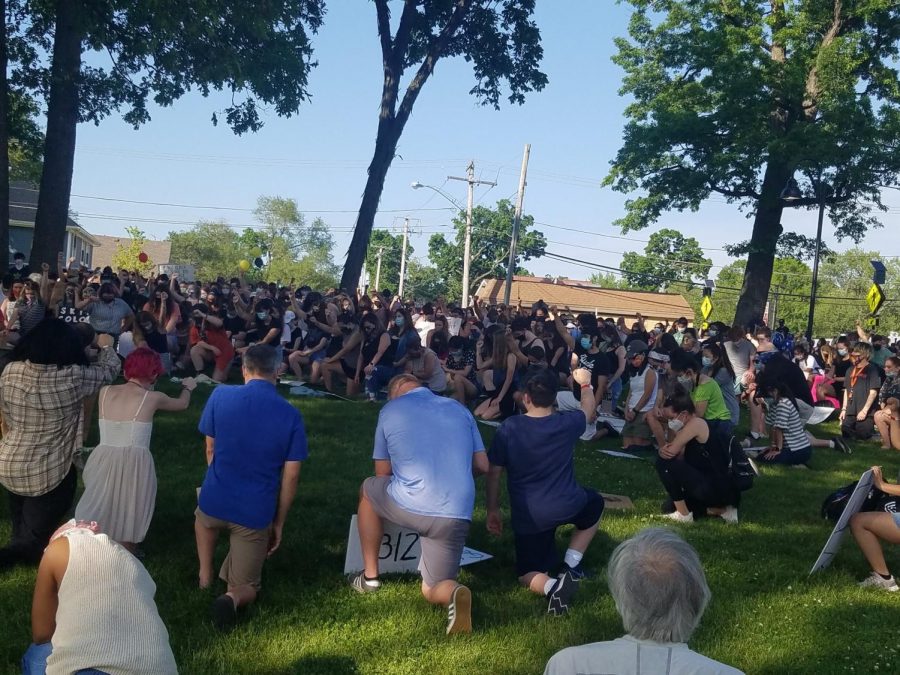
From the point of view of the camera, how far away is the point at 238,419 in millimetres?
5230

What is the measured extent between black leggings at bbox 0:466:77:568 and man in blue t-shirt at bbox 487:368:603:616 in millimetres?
2925

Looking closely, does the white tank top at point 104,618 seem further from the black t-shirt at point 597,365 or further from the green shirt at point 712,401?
the black t-shirt at point 597,365

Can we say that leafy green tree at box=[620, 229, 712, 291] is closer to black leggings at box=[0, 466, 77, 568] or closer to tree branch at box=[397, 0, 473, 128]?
tree branch at box=[397, 0, 473, 128]

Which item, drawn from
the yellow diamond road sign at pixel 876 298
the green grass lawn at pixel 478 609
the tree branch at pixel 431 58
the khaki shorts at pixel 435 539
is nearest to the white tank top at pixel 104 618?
the green grass lawn at pixel 478 609

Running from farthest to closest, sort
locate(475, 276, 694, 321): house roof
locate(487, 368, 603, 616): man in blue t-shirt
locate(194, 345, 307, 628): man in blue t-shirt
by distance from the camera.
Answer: locate(475, 276, 694, 321): house roof → locate(487, 368, 603, 616): man in blue t-shirt → locate(194, 345, 307, 628): man in blue t-shirt

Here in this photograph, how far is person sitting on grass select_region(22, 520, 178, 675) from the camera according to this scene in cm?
301

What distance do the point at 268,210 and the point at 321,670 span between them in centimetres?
12006

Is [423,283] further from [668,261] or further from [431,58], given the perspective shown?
[431,58]

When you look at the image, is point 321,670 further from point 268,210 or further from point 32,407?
point 268,210

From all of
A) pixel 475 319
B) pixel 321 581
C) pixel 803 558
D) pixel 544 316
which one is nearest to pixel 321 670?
pixel 321 581

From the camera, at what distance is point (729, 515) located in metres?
8.30

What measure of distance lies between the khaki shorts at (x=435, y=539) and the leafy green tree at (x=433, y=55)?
18978 millimetres

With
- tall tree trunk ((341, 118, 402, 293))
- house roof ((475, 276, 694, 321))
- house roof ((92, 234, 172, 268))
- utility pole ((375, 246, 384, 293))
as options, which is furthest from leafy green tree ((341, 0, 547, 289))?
house roof ((92, 234, 172, 268))

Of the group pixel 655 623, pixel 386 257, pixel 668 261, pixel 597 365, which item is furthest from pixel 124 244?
pixel 655 623
